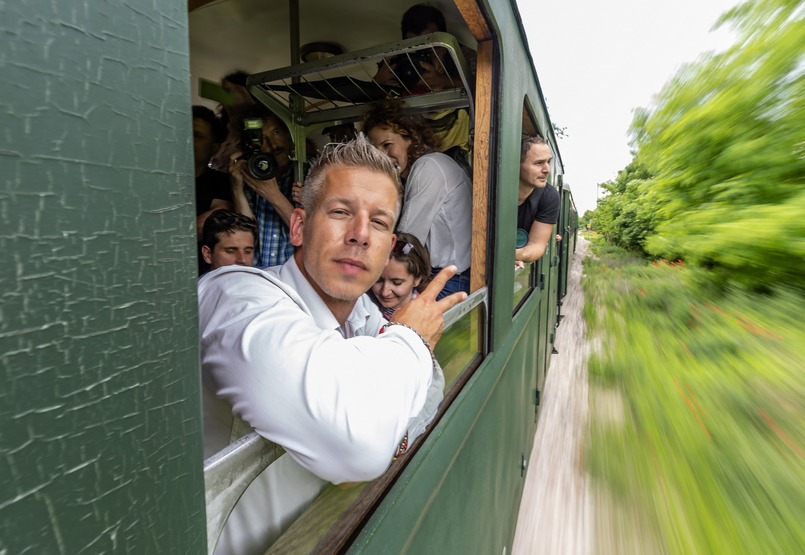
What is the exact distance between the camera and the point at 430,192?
1.84m

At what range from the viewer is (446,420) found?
1117 millimetres

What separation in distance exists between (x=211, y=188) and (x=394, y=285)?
1.14 meters

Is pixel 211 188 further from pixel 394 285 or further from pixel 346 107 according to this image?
pixel 394 285

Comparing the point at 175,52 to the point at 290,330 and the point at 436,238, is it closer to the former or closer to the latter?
the point at 290,330

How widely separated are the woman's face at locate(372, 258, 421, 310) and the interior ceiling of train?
1176 millimetres

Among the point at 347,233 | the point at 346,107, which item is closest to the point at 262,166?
the point at 346,107

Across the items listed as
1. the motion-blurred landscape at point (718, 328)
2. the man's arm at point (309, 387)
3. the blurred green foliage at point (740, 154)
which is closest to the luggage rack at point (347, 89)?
the man's arm at point (309, 387)

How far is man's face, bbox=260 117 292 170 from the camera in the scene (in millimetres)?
2252

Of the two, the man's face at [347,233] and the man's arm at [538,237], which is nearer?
the man's face at [347,233]

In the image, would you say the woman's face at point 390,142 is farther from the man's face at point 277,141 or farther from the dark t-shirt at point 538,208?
the dark t-shirt at point 538,208

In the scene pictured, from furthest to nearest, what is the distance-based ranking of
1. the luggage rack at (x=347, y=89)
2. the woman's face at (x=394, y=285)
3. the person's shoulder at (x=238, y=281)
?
the woman's face at (x=394, y=285)
the luggage rack at (x=347, y=89)
the person's shoulder at (x=238, y=281)

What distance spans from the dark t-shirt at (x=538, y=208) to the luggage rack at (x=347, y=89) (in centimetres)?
110

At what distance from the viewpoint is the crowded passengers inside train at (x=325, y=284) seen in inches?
24.0

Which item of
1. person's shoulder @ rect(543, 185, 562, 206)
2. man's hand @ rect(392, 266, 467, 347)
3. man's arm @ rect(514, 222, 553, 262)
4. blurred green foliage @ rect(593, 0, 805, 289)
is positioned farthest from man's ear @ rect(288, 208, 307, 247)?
blurred green foliage @ rect(593, 0, 805, 289)
